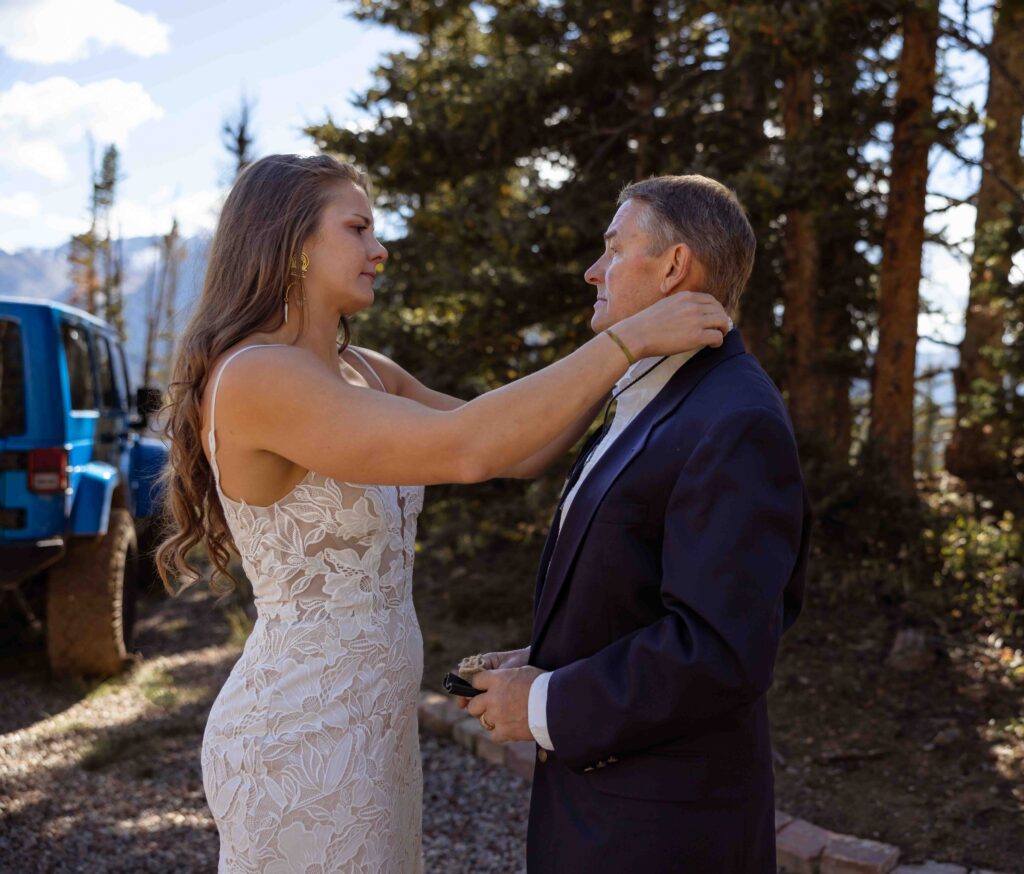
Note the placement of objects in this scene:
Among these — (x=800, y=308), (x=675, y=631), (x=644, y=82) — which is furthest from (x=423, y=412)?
(x=644, y=82)

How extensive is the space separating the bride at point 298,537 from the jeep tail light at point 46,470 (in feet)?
13.0

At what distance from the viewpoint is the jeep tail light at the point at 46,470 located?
564cm

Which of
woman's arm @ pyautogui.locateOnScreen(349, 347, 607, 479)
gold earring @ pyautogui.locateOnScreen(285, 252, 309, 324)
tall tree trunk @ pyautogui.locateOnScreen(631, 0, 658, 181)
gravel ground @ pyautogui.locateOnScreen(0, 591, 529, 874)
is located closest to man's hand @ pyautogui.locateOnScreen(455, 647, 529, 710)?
woman's arm @ pyautogui.locateOnScreen(349, 347, 607, 479)

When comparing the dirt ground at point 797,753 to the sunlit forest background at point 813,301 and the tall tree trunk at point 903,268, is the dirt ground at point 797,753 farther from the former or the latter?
the tall tree trunk at point 903,268

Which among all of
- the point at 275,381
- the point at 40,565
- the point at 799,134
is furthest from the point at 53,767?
the point at 799,134

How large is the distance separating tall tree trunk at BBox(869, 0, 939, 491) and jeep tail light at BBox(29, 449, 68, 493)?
17.5 feet

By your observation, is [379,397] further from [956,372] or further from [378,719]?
[956,372]

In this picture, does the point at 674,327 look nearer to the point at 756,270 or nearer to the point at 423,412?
the point at 423,412

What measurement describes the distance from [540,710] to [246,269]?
1078mm

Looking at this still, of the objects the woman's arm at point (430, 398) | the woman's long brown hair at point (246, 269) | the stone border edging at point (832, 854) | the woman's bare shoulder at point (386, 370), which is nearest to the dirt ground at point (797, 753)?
the stone border edging at point (832, 854)

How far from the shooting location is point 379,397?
1830 millimetres

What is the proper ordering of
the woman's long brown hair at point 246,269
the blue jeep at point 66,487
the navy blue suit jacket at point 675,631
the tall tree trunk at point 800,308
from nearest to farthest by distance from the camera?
the navy blue suit jacket at point 675,631, the woman's long brown hair at point 246,269, the blue jeep at point 66,487, the tall tree trunk at point 800,308

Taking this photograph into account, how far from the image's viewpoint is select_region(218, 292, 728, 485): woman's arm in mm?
1717

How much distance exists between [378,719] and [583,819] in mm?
544
